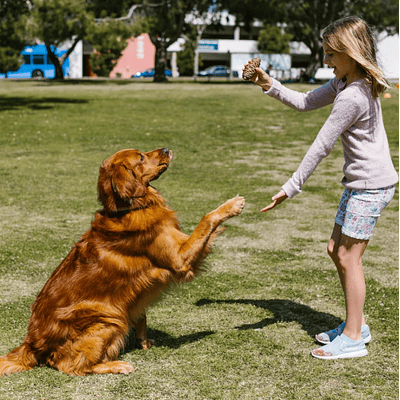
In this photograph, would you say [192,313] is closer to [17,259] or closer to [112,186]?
[112,186]

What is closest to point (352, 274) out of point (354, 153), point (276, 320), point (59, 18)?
point (354, 153)

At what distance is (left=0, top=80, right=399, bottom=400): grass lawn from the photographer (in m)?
3.60

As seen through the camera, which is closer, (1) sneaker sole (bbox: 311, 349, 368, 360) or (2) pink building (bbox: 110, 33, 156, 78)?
(1) sneaker sole (bbox: 311, 349, 368, 360)

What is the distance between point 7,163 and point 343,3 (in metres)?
40.8

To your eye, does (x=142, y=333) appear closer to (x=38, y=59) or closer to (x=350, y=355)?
(x=350, y=355)

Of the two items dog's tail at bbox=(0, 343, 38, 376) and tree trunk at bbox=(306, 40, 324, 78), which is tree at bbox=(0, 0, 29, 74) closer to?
tree trunk at bbox=(306, 40, 324, 78)

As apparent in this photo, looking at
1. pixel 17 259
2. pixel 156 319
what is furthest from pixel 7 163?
pixel 156 319

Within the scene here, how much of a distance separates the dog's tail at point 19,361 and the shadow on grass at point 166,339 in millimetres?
737

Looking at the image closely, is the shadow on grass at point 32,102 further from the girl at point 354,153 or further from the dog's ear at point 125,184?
the girl at point 354,153

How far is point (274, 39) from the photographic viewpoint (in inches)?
3000

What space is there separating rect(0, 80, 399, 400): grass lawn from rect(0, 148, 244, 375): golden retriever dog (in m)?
0.14

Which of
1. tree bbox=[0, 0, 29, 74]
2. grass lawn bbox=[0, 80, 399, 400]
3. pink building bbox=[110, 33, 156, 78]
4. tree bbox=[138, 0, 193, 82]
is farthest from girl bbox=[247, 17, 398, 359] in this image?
pink building bbox=[110, 33, 156, 78]

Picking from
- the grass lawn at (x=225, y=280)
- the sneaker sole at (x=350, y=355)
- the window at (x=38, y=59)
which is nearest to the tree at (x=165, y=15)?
the window at (x=38, y=59)

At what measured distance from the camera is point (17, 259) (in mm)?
5824
